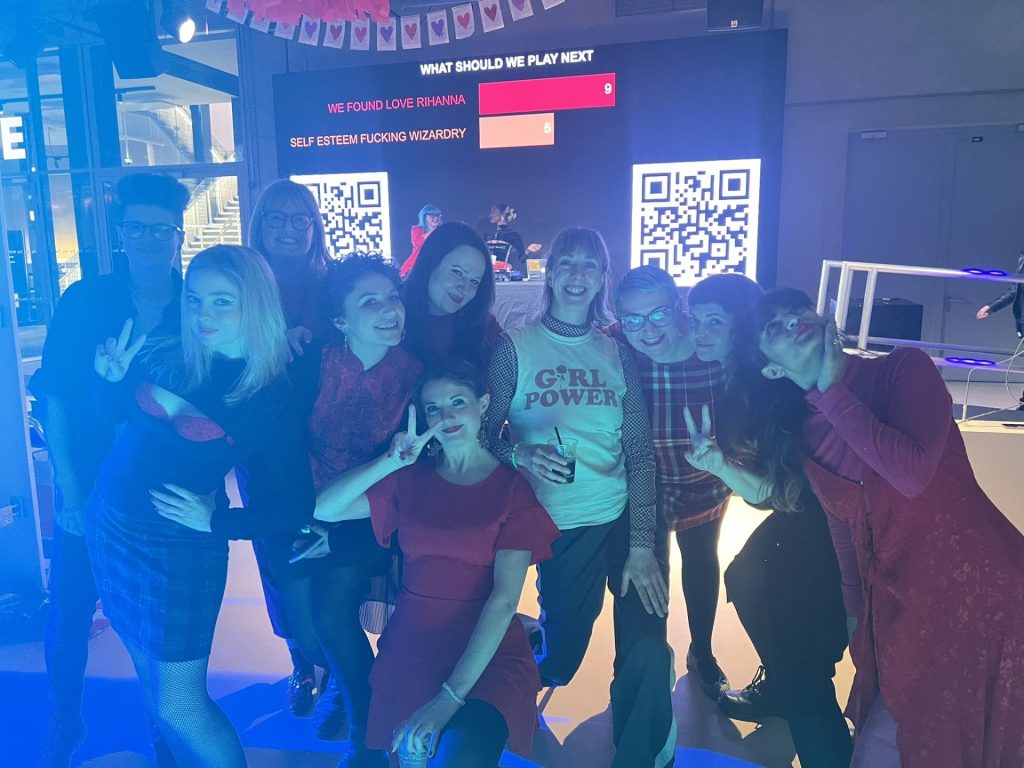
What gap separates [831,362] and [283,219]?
1.63 m

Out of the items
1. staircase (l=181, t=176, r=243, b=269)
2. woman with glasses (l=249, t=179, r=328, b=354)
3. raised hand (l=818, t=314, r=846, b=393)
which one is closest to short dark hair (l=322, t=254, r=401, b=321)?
woman with glasses (l=249, t=179, r=328, b=354)

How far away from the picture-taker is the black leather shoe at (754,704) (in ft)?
7.19

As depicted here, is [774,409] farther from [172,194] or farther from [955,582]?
[172,194]

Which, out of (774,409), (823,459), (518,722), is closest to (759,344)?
(774,409)

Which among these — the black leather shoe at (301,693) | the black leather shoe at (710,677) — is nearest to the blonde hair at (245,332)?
the black leather shoe at (301,693)

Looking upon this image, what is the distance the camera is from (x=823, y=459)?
162cm

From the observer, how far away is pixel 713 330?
74.4 inches

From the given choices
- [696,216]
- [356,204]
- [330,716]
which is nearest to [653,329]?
[330,716]

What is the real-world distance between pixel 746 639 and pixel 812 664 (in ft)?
3.51

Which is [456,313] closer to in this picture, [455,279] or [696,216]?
[455,279]

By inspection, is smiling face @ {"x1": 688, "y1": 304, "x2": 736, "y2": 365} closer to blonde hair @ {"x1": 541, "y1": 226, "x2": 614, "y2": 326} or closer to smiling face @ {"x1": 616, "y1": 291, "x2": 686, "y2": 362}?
smiling face @ {"x1": 616, "y1": 291, "x2": 686, "y2": 362}

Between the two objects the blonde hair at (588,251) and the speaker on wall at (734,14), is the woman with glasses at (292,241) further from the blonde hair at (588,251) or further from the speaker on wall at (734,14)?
the speaker on wall at (734,14)

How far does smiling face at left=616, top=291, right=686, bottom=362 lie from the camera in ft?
6.20

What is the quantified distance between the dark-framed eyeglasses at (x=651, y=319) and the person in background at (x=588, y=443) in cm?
7
